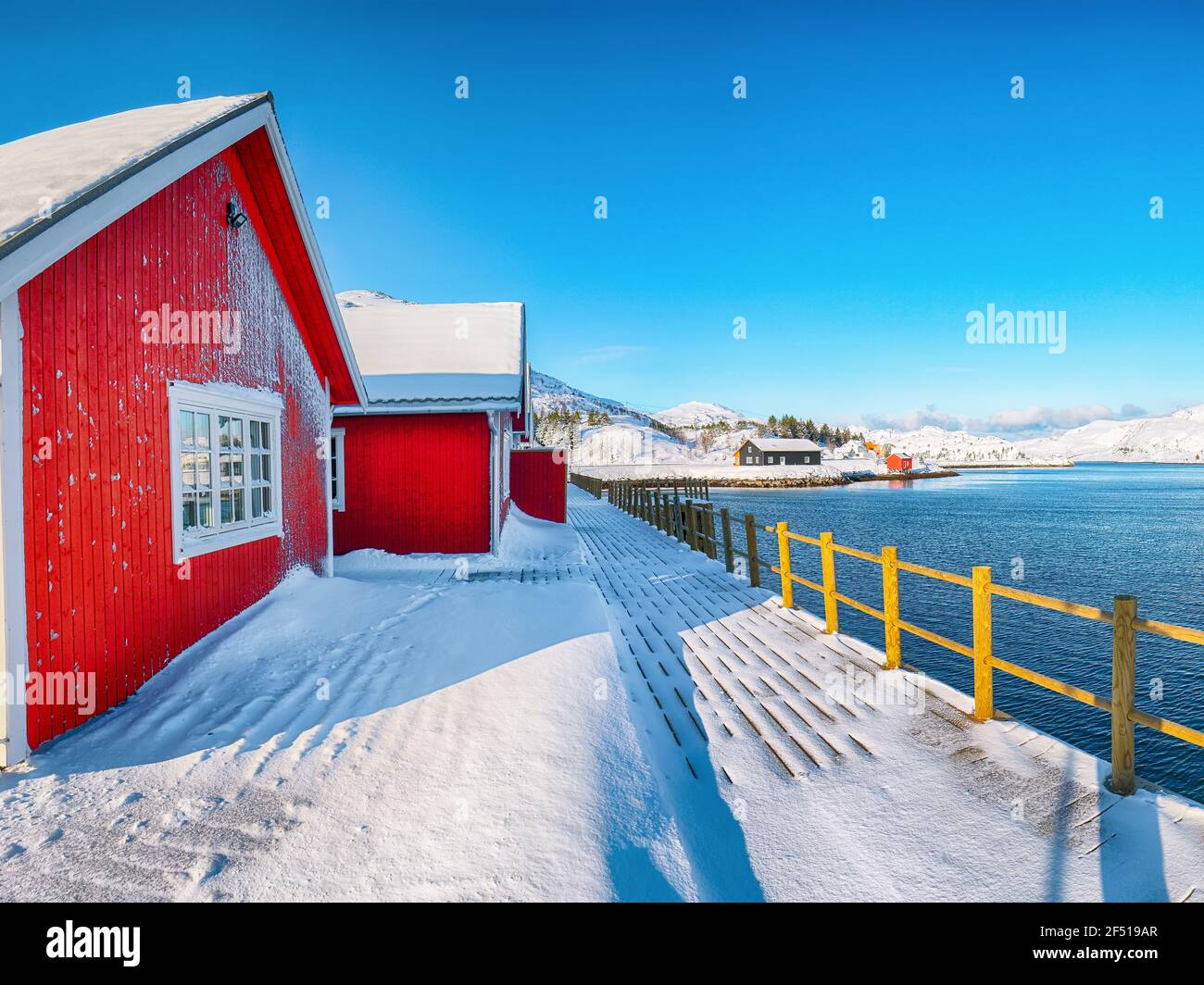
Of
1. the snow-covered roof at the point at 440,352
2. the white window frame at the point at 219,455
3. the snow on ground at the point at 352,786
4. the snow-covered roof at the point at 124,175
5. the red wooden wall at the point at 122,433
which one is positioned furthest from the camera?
the snow-covered roof at the point at 440,352

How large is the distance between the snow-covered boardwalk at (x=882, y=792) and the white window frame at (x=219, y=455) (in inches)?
159

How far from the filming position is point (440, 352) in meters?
13.0

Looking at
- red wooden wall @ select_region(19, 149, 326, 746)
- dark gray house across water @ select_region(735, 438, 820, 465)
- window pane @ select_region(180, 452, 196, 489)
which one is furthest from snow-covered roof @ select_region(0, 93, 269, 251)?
dark gray house across water @ select_region(735, 438, 820, 465)

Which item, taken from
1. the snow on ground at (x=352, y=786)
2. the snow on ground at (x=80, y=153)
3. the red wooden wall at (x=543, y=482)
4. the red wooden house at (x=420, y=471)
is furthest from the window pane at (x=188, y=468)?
the red wooden wall at (x=543, y=482)

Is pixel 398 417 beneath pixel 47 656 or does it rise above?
above

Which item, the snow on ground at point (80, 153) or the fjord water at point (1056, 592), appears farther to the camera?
the fjord water at point (1056, 592)

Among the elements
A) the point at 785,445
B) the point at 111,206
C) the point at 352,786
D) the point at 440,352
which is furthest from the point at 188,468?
the point at 785,445

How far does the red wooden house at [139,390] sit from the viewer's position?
364 cm

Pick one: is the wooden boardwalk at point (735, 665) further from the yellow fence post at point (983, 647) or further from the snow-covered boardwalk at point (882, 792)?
the yellow fence post at point (983, 647)

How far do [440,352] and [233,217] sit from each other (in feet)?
22.0
